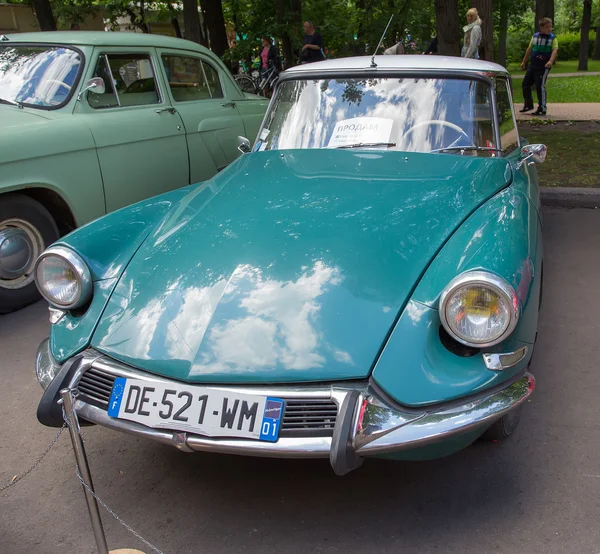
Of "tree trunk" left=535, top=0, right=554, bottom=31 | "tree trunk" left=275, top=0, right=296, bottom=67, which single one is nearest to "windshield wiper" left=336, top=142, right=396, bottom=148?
"tree trunk" left=275, top=0, right=296, bottom=67

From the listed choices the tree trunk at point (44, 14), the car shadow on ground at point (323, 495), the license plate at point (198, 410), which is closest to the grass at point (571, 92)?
the tree trunk at point (44, 14)

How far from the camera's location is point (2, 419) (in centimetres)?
310

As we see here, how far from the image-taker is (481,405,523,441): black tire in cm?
266

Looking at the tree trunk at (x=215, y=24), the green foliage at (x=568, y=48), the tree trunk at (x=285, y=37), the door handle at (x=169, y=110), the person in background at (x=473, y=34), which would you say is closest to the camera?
the door handle at (x=169, y=110)

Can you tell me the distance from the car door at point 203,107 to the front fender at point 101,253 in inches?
94.1

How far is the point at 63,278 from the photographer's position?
2627mm

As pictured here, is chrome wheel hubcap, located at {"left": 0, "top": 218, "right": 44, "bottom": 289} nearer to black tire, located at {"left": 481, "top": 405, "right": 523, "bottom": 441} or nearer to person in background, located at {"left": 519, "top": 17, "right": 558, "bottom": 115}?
black tire, located at {"left": 481, "top": 405, "right": 523, "bottom": 441}

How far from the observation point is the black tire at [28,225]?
422cm

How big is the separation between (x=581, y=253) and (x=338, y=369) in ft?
12.2

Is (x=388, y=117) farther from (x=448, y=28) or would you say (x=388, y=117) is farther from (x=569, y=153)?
(x=448, y=28)

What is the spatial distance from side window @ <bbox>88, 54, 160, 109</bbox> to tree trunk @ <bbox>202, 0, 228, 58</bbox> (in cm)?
1031

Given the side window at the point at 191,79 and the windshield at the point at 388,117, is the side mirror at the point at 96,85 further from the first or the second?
the windshield at the point at 388,117

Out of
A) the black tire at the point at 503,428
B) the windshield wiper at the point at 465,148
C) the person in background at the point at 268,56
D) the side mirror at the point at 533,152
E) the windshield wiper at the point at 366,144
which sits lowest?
the person in background at the point at 268,56

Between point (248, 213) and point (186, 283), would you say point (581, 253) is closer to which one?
point (248, 213)
